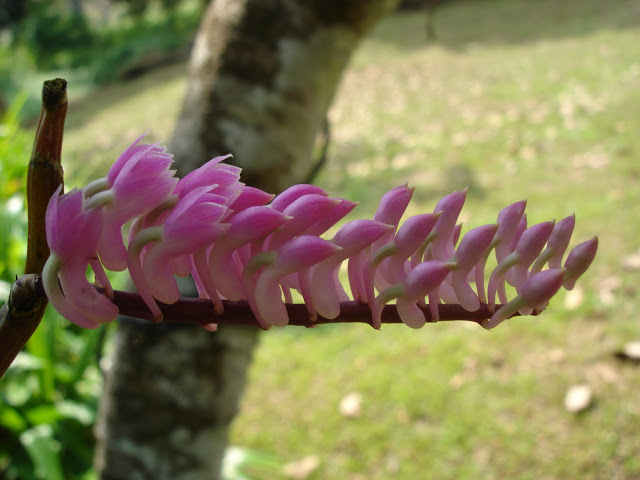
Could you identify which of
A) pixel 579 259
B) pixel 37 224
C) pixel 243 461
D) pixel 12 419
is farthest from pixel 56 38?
pixel 579 259

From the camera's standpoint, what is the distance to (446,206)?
0.46 m

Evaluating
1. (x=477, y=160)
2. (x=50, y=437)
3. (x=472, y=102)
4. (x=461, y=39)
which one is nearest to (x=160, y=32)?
(x=461, y=39)

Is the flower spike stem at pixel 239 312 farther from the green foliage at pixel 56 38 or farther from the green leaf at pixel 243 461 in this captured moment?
the green foliage at pixel 56 38

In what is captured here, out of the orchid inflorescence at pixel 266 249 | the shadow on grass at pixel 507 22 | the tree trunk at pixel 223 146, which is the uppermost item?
the orchid inflorescence at pixel 266 249

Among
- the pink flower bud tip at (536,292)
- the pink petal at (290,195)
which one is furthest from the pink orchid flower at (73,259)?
the pink flower bud tip at (536,292)

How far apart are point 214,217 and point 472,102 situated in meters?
6.60

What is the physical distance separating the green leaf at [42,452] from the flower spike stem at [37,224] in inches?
80.3

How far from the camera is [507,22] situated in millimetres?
10461

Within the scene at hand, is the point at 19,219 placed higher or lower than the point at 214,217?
lower

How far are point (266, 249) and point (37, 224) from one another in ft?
0.56

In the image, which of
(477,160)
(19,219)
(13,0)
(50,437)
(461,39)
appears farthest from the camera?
(13,0)

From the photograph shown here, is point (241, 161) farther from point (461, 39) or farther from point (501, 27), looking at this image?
point (501, 27)

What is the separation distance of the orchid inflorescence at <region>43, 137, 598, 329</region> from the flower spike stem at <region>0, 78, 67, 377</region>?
1.3 inches

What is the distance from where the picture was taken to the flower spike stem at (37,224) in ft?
1.36
